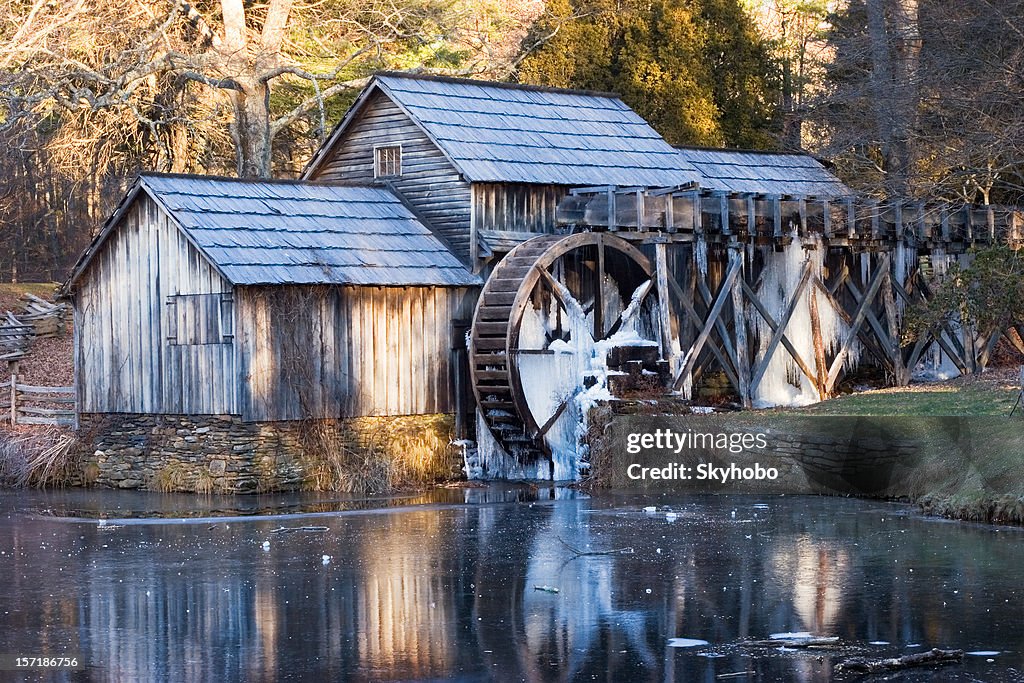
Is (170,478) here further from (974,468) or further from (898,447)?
(974,468)

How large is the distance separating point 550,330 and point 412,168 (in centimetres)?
369

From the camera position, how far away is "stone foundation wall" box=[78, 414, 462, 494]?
2388 cm

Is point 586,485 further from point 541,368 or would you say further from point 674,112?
point 674,112

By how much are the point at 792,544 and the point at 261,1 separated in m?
25.2

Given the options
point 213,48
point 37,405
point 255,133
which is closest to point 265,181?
point 37,405

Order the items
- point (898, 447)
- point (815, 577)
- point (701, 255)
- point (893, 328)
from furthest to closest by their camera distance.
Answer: point (893, 328) < point (701, 255) < point (898, 447) < point (815, 577)

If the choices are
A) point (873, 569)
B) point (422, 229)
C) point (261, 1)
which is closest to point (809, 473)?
point (873, 569)

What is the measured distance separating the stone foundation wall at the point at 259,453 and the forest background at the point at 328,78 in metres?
10.8

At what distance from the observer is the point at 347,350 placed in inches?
982

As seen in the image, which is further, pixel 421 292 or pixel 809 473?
pixel 421 292

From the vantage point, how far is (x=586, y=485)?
2350cm

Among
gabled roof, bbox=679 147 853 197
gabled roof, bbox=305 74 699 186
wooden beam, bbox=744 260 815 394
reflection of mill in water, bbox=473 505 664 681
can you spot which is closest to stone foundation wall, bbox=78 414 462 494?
gabled roof, bbox=305 74 699 186

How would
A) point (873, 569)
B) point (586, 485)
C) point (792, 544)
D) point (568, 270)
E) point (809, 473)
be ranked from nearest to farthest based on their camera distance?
point (873, 569) < point (792, 544) < point (809, 473) < point (586, 485) < point (568, 270)

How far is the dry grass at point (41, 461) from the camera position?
2522 cm
